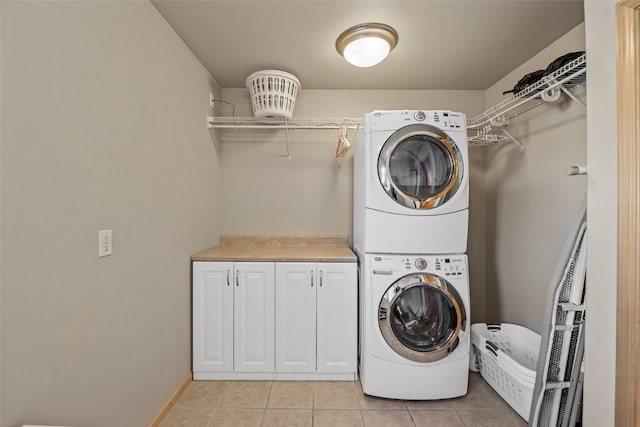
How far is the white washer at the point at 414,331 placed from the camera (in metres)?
1.95

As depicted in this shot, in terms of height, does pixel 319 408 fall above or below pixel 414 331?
below

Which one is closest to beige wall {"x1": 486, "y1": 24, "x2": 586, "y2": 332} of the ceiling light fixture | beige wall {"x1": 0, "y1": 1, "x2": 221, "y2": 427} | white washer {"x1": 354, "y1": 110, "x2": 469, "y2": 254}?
white washer {"x1": 354, "y1": 110, "x2": 469, "y2": 254}

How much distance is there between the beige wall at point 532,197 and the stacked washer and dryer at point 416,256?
2.00 ft

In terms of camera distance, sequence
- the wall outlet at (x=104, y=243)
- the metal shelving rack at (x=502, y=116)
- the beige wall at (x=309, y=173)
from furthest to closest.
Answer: the beige wall at (x=309, y=173)
the metal shelving rack at (x=502, y=116)
the wall outlet at (x=104, y=243)

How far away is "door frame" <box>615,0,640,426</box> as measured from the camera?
3.43ft

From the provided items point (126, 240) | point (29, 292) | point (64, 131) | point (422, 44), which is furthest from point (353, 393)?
point (422, 44)

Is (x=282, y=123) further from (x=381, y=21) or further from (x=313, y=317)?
(x=313, y=317)

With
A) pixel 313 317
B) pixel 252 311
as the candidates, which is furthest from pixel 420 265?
pixel 252 311

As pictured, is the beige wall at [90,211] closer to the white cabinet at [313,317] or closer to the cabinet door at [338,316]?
the white cabinet at [313,317]

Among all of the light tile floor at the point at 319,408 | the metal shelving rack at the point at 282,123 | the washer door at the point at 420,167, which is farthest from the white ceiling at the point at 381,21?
the light tile floor at the point at 319,408

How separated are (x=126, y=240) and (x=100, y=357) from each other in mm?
521

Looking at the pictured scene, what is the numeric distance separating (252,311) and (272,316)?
0.15 metres

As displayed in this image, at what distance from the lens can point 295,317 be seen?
219 cm

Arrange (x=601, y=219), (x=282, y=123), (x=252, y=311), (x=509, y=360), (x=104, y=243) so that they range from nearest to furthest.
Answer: (x=601, y=219), (x=104, y=243), (x=509, y=360), (x=252, y=311), (x=282, y=123)
